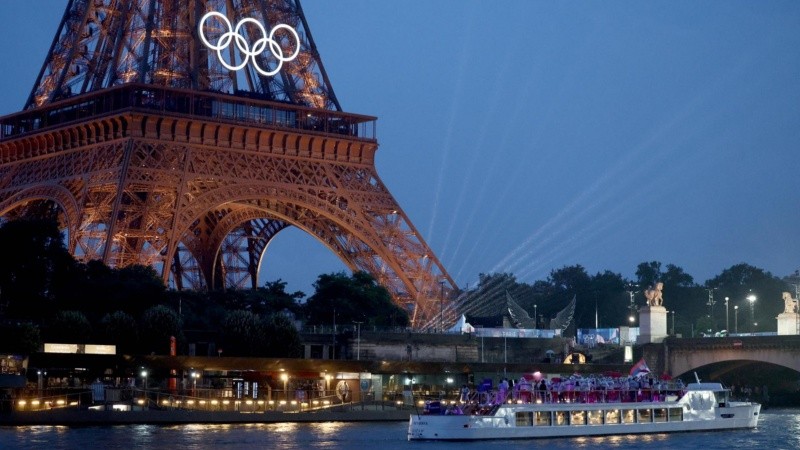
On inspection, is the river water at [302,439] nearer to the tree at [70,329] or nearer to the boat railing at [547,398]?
the boat railing at [547,398]

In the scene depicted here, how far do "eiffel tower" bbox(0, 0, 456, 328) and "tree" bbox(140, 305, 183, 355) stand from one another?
6835 millimetres

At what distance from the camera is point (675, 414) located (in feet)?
268

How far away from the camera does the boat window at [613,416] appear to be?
79.6 m

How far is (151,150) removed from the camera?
104m

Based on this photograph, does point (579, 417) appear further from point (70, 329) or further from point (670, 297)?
point (670, 297)

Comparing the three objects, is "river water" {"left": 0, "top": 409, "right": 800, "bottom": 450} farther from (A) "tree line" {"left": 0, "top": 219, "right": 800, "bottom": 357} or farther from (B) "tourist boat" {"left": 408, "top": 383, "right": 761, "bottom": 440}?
(A) "tree line" {"left": 0, "top": 219, "right": 800, "bottom": 357}

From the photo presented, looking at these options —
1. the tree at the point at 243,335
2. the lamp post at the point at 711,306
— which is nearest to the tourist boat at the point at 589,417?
the tree at the point at 243,335

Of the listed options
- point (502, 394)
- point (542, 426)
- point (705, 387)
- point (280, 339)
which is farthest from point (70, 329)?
point (705, 387)

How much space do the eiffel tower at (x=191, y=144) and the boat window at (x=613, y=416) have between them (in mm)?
30818

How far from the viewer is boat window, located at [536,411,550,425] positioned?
76.8 m

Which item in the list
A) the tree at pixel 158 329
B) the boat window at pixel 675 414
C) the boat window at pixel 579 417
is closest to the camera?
the boat window at pixel 579 417

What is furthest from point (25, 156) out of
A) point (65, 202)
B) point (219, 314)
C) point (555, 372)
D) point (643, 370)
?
point (643, 370)

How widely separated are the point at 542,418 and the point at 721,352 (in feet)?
121

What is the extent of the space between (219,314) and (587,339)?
107 ft
